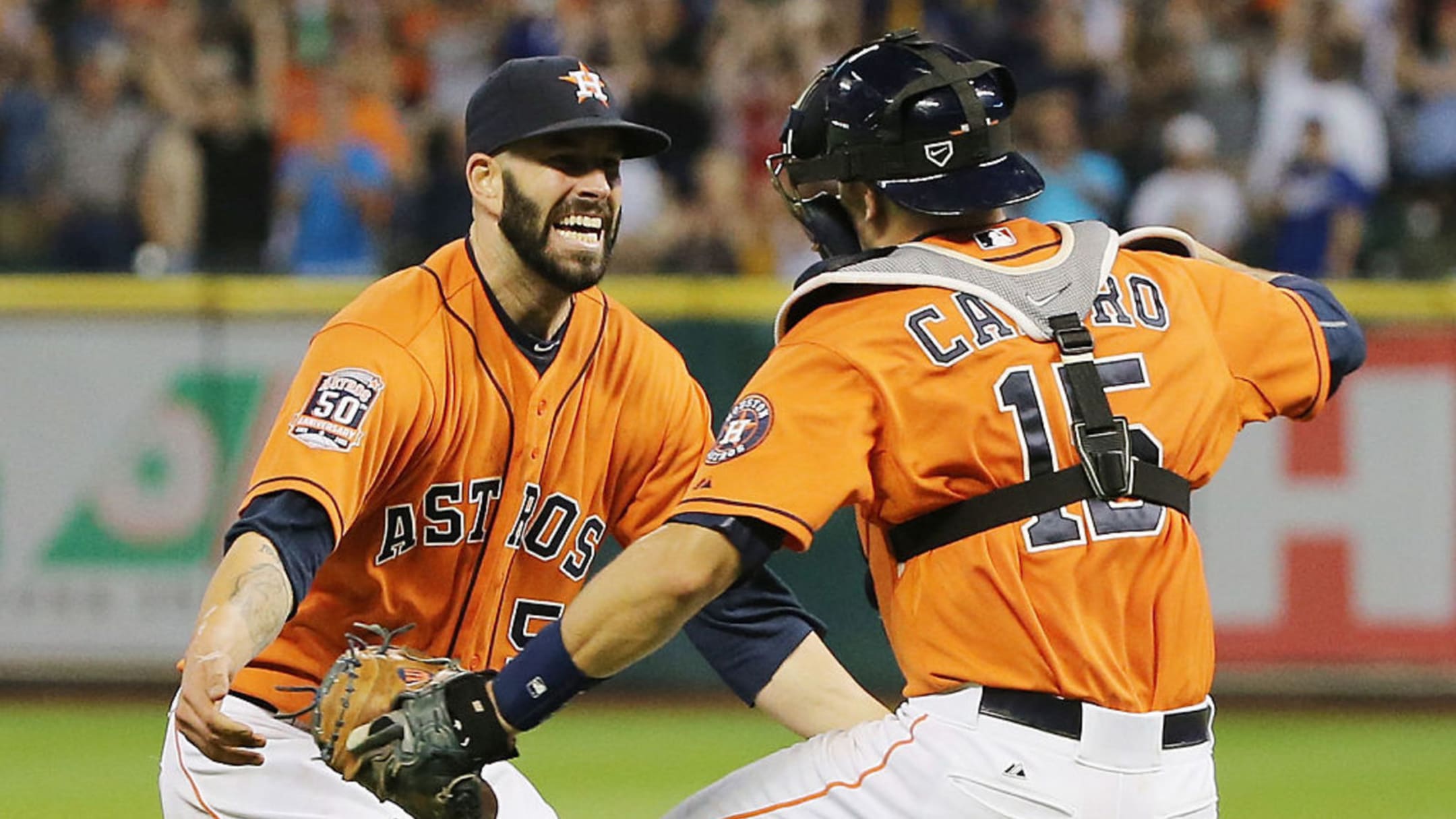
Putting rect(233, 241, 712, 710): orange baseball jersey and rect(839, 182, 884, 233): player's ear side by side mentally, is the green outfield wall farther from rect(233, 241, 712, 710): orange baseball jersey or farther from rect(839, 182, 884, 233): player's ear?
rect(839, 182, 884, 233): player's ear

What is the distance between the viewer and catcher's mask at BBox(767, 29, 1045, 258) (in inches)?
144

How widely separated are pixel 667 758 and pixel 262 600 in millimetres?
5100

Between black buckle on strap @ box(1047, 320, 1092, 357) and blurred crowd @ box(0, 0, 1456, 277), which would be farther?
blurred crowd @ box(0, 0, 1456, 277)

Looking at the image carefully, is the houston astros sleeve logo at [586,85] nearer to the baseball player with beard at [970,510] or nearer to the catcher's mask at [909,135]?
the catcher's mask at [909,135]

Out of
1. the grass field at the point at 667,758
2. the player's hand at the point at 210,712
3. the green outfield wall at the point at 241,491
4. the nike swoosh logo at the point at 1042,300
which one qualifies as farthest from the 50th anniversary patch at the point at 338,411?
the green outfield wall at the point at 241,491

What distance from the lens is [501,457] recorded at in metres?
4.43

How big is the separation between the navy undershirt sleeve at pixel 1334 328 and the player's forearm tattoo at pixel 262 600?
1.91m

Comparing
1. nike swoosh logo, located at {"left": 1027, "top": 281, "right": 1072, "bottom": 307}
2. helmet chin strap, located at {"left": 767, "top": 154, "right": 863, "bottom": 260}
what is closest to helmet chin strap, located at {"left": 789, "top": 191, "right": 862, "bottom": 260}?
helmet chin strap, located at {"left": 767, "top": 154, "right": 863, "bottom": 260}

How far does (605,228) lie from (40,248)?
8.27 metres

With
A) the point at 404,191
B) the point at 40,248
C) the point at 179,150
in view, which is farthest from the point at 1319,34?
the point at 40,248

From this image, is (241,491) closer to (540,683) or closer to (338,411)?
(338,411)

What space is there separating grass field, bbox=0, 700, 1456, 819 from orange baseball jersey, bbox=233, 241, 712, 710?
3.20m

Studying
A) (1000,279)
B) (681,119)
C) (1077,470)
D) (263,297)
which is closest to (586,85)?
(1000,279)

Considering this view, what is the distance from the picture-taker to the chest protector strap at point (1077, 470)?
345 centimetres
